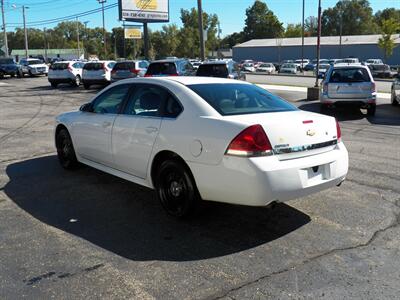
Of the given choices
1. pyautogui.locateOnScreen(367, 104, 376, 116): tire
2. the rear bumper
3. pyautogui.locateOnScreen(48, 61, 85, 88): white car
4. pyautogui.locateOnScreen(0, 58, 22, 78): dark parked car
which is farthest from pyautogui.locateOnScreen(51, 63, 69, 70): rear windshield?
the rear bumper

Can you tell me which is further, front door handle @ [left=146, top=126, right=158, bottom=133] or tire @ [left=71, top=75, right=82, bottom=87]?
tire @ [left=71, top=75, right=82, bottom=87]

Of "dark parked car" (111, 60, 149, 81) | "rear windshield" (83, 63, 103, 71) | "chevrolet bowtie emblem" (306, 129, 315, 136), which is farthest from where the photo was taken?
"rear windshield" (83, 63, 103, 71)

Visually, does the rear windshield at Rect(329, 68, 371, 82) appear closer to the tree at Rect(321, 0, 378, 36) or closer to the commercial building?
the commercial building

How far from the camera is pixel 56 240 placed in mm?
4465

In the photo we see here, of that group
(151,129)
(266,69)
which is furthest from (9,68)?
(151,129)

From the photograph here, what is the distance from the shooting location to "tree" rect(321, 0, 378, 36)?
133 metres

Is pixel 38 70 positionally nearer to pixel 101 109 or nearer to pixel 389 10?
pixel 101 109

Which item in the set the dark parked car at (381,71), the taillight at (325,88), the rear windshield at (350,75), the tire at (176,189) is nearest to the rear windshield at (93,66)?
the taillight at (325,88)

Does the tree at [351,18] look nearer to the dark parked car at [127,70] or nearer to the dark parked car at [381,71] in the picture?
the dark parked car at [381,71]

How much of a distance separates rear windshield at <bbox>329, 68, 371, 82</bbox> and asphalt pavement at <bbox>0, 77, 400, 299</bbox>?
23.1 feet

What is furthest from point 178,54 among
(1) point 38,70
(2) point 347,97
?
(2) point 347,97

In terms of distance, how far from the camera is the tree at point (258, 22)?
135125 mm

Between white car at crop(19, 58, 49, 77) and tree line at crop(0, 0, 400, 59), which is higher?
tree line at crop(0, 0, 400, 59)

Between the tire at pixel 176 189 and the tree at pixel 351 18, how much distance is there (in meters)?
139
